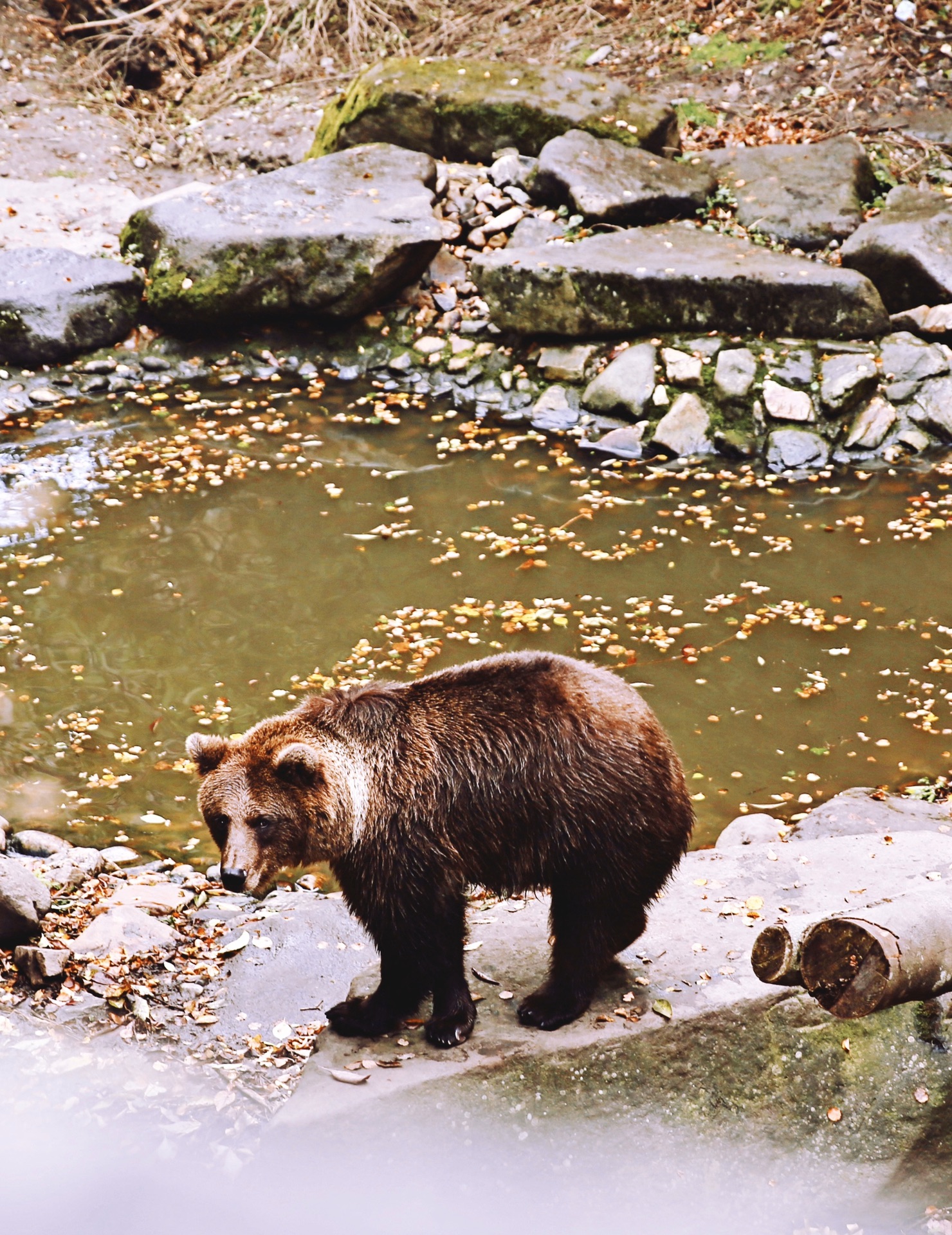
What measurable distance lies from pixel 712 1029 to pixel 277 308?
11.3m

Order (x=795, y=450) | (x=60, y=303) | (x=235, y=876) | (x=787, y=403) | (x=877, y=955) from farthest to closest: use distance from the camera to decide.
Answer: (x=60, y=303), (x=787, y=403), (x=795, y=450), (x=235, y=876), (x=877, y=955)

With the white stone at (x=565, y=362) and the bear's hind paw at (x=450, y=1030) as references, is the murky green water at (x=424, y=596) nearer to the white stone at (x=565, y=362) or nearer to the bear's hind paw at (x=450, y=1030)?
the white stone at (x=565, y=362)

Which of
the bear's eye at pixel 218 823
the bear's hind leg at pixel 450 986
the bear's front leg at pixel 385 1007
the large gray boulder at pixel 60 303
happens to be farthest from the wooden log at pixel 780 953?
the large gray boulder at pixel 60 303

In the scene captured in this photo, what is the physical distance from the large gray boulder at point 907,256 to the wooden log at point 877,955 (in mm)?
10693

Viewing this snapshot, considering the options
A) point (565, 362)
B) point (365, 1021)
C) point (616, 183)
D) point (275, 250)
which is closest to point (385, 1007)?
point (365, 1021)

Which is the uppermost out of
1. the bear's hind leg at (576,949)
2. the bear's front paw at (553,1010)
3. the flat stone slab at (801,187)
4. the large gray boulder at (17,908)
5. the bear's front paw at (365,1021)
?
the flat stone slab at (801,187)

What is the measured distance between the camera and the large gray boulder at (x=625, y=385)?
12.4m

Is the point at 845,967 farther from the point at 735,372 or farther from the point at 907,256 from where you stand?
the point at 907,256

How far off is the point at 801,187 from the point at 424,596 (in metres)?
8.40

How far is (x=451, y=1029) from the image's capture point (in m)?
4.44

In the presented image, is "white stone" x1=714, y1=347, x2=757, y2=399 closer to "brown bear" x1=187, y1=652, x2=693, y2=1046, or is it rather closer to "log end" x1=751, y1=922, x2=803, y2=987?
"brown bear" x1=187, y1=652, x2=693, y2=1046

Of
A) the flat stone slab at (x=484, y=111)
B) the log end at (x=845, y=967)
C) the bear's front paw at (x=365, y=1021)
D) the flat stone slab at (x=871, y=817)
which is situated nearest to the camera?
the log end at (x=845, y=967)

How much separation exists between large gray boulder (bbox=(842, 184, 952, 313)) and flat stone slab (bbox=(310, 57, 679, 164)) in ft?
11.7

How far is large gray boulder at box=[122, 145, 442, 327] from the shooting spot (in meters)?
13.4
